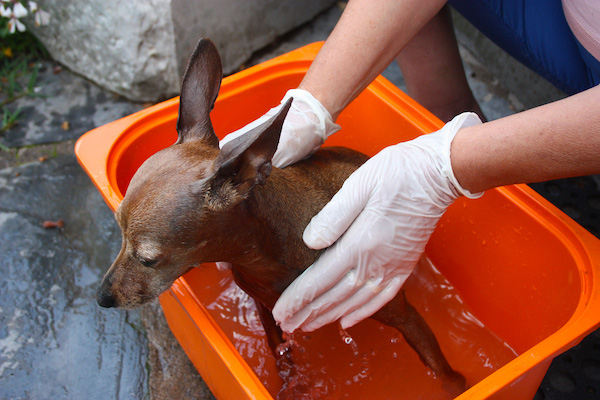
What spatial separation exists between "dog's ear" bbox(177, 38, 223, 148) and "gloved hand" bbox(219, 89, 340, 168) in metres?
0.35

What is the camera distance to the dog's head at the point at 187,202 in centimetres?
158

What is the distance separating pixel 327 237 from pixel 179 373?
1152 mm

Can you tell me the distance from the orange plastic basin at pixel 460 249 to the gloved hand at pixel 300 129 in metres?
0.50

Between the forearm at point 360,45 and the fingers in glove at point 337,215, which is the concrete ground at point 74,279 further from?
the forearm at point 360,45

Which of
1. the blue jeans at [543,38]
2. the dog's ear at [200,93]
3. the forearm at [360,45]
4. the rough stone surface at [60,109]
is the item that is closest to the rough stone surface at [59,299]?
the rough stone surface at [60,109]

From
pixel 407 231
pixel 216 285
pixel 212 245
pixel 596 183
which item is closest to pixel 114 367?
pixel 216 285

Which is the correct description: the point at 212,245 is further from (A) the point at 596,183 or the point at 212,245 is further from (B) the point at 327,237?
(A) the point at 596,183

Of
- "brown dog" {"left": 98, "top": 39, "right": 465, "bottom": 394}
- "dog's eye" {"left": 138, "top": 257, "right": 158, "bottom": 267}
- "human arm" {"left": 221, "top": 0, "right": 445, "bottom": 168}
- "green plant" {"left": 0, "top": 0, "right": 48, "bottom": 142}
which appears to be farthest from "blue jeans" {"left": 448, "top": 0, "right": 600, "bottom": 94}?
"green plant" {"left": 0, "top": 0, "right": 48, "bottom": 142}

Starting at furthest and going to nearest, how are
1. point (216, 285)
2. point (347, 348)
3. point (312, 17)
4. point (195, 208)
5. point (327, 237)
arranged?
point (312, 17) → point (216, 285) → point (347, 348) → point (327, 237) → point (195, 208)

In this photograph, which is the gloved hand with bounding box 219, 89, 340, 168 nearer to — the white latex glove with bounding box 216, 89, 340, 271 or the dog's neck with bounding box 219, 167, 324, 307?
the white latex glove with bounding box 216, 89, 340, 271

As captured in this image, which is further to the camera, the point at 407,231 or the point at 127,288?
Result: the point at 407,231

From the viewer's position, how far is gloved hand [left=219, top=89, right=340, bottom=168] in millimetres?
2203

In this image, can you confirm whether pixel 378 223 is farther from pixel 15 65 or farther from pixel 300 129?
pixel 15 65

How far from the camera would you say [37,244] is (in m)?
3.05
